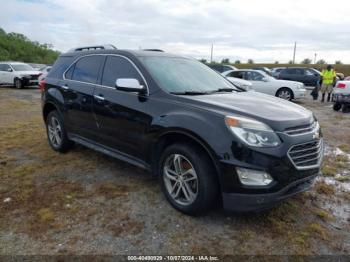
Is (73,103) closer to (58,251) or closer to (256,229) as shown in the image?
(58,251)

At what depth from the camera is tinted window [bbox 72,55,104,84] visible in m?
4.63

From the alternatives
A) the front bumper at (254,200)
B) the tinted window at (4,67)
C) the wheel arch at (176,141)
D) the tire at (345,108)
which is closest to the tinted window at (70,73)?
the wheel arch at (176,141)

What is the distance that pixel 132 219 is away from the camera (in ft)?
11.0

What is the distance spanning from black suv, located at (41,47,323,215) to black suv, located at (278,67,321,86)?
19.8 metres

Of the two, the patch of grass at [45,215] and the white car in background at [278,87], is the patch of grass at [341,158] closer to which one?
the patch of grass at [45,215]

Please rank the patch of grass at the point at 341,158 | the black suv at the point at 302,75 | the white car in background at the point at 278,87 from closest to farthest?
1. the patch of grass at the point at 341,158
2. the white car in background at the point at 278,87
3. the black suv at the point at 302,75

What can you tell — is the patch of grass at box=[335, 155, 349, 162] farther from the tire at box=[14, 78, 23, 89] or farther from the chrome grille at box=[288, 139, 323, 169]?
the tire at box=[14, 78, 23, 89]

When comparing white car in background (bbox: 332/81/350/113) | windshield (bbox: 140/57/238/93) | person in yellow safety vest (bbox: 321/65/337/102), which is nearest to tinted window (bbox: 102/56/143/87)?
windshield (bbox: 140/57/238/93)

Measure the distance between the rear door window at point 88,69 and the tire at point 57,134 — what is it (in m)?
0.85

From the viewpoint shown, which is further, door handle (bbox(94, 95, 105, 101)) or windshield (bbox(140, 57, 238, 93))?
door handle (bbox(94, 95, 105, 101))

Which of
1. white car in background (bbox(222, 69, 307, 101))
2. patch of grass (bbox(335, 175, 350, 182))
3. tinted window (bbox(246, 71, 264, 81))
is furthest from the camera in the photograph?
tinted window (bbox(246, 71, 264, 81))

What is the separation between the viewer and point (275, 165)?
2.87m

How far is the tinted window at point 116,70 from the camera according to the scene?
13.3 ft

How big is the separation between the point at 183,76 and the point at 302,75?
2083cm
